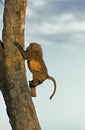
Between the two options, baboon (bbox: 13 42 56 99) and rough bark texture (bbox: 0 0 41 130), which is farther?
baboon (bbox: 13 42 56 99)

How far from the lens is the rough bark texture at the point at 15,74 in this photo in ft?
21.5

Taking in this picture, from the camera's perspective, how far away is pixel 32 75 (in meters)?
7.40

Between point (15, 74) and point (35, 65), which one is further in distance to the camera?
point (35, 65)

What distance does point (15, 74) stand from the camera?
6.74 metres

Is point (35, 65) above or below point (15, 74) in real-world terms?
above

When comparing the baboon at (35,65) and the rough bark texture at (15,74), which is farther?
the baboon at (35,65)

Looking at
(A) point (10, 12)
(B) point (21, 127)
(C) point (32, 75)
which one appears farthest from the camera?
(C) point (32, 75)

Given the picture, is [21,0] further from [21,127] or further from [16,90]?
[21,127]

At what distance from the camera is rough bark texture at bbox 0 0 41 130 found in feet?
21.5

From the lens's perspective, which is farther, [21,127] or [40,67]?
[40,67]

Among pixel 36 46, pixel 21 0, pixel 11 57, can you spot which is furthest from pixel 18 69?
pixel 21 0

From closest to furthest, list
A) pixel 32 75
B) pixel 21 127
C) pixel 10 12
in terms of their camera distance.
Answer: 1. pixel 21 127
2. pixel 10 12
3. pixel 32 75

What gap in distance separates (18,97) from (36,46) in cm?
122

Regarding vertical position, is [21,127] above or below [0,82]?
below
